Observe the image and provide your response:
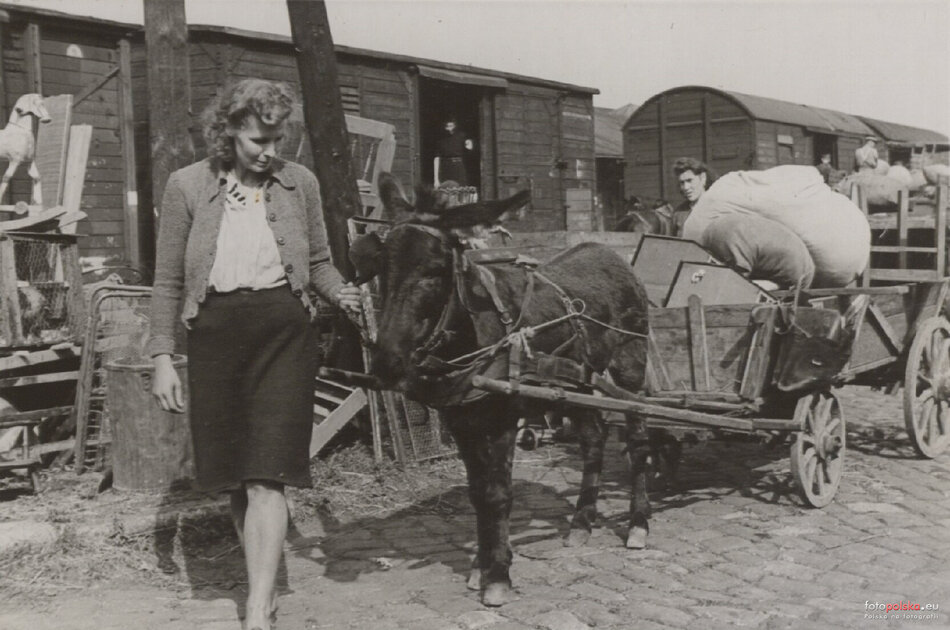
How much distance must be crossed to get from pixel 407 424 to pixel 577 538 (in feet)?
7.30

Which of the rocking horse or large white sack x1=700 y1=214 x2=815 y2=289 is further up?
the rocking horse

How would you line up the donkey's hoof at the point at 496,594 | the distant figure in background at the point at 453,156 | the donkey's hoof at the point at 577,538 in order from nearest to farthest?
the donkey's hoof at the point at 496,594 → the donkey's hoof at the point at 577,538 → the distant figure in background at the point at 453,156

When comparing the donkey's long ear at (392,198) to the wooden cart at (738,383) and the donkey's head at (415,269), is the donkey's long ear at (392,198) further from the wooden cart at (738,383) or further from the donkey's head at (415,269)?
the wooden cart at (738,383)

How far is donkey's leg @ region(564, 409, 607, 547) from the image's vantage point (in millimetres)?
5543

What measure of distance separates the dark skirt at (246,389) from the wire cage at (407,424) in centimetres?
312

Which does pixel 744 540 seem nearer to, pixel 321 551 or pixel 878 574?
pixel 878 574

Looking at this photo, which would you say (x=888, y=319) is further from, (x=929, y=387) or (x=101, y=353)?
(x=101, y=353)

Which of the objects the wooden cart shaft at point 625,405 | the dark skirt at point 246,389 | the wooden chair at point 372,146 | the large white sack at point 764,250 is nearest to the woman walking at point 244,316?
the dark skirt at point 246,389

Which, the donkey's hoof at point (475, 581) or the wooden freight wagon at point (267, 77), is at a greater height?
the wooden freight wagon at point (267, 77)

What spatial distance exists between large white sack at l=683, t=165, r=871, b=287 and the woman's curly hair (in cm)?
397

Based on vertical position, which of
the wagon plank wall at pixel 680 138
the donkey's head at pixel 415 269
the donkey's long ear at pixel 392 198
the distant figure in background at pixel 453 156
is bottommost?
the donkey's head at pixel 415 269

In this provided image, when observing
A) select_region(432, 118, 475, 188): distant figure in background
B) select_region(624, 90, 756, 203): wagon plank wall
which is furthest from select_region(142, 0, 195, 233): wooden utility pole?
select_region(624, 90, 756, 203): wagon plank wall

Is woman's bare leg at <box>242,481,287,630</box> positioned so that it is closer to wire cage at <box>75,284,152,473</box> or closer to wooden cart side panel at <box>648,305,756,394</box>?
wire cage at <box>75,284,152,473</box>

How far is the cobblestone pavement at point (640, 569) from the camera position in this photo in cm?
423
